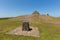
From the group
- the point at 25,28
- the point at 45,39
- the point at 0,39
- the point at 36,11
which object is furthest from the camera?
the point at 36,11

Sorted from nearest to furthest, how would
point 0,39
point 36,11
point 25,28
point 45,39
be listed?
point 0,39
point 45,39
point 25,28
point 36,11

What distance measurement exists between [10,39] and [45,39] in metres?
4.76

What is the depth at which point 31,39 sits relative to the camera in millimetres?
13602

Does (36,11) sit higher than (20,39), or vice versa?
(36,11)

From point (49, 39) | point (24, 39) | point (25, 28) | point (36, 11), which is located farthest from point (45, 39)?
point (36, 11)

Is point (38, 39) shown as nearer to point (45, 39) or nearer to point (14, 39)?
point (45, 39)

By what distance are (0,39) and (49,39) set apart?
6627 millimetres

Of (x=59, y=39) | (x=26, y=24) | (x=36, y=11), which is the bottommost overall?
(x=59, y=39)

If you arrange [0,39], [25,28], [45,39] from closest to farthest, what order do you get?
1. [0,39]
2. [45,39]
3. [25,28]

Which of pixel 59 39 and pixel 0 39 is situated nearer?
pixel 0 39

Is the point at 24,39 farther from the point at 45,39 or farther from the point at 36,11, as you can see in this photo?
the point at 36,11

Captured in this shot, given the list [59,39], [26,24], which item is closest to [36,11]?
[26,24]

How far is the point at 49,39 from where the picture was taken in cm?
1395

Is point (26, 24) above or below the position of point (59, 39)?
above
